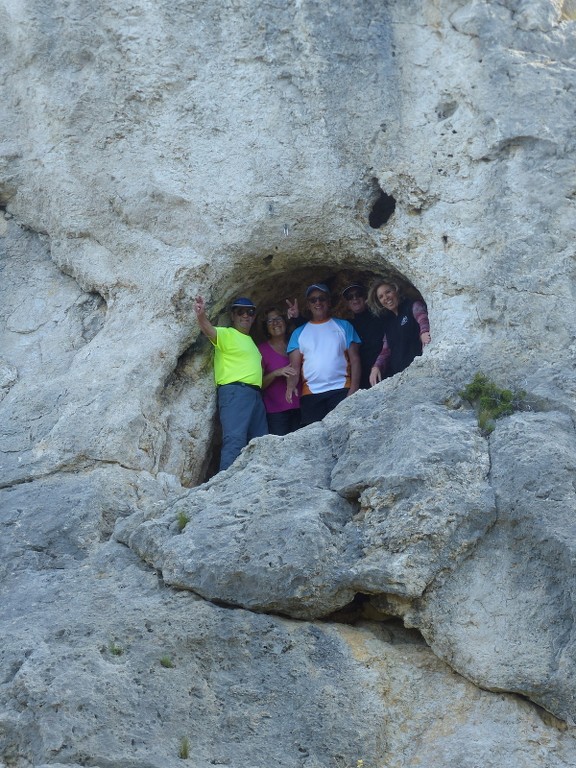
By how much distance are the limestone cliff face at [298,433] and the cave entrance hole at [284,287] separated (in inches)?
2.0

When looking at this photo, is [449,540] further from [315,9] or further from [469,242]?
[315,9]

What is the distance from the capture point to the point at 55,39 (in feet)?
29.7

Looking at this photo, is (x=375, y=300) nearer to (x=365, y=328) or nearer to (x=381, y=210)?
(x=365, y=328)

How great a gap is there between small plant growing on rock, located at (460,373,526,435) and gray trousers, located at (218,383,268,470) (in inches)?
69.0

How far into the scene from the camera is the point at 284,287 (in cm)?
923

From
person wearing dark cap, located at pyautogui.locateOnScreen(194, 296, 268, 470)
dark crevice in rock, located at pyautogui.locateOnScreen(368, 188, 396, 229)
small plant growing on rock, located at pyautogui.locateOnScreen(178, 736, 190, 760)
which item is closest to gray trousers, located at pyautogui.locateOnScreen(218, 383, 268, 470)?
person wearing dark cap, located at pyautogui.locateOnScreen(194, 296, 268, 470)

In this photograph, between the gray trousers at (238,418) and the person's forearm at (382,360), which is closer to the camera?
the gray trousers at (238,418)

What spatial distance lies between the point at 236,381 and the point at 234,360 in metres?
0.18

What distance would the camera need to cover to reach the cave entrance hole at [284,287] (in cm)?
871

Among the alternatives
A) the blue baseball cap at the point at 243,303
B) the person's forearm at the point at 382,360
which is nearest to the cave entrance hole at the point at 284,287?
the blue baseball cap at the point at 243,303

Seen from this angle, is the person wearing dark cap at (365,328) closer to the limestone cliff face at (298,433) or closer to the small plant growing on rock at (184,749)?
the limestone cliff face at (298,433)

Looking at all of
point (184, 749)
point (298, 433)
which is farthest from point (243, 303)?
point (184, 749)

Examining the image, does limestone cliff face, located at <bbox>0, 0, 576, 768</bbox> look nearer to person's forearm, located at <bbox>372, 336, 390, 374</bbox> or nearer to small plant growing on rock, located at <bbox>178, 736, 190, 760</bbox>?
small plant growing on rock, located at <bbox>178, 736, 190, 760</bbox>

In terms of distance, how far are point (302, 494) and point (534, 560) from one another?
144 centimetres
